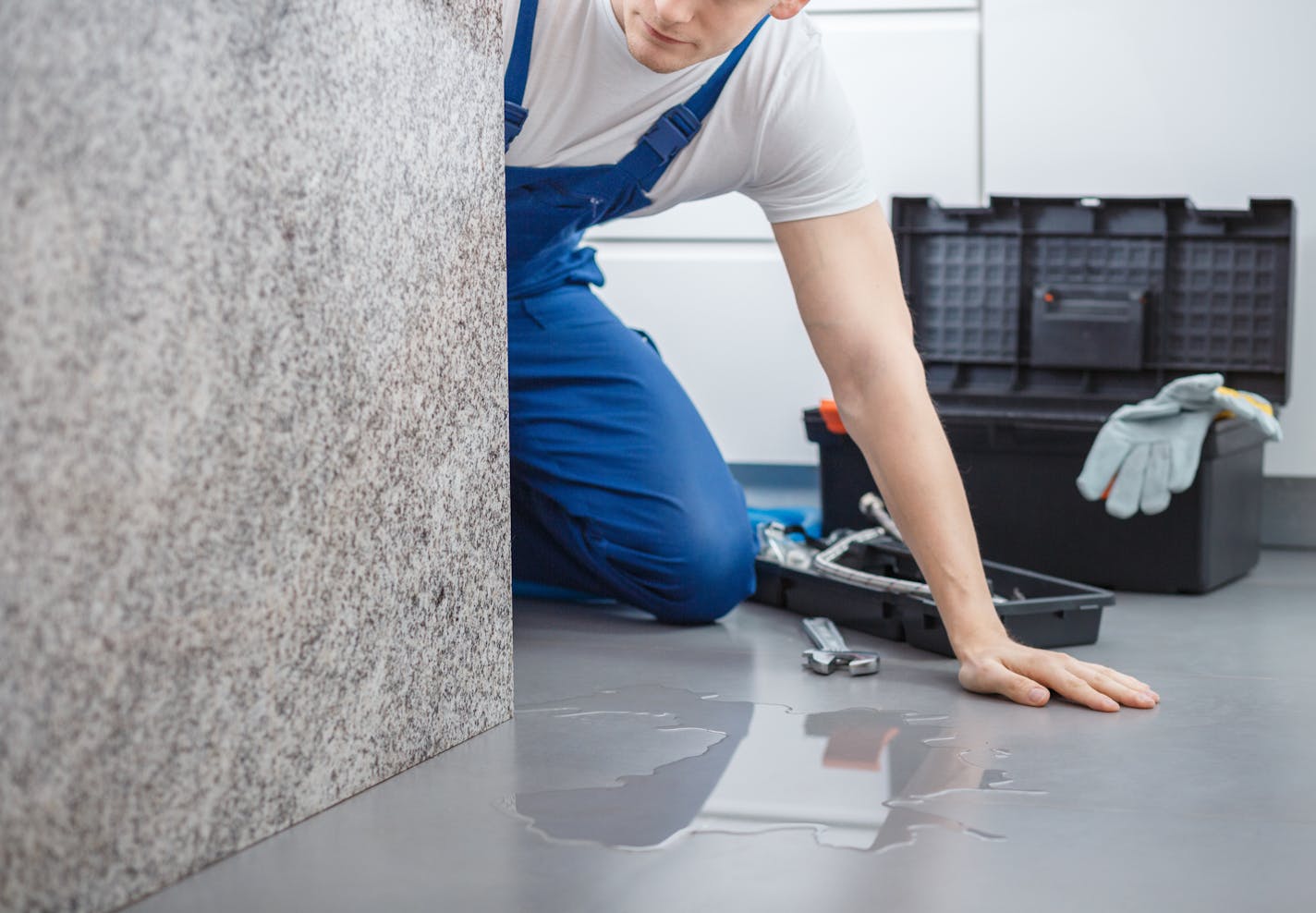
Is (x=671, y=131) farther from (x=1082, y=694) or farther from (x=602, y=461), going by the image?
(x=1082, y=694)

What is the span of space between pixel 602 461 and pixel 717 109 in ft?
1.41

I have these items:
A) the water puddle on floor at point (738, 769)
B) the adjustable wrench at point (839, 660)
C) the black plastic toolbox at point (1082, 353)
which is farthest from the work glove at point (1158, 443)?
the water puddle on floor at point (738, 769)

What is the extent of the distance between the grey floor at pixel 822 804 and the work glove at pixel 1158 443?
0.32 metres

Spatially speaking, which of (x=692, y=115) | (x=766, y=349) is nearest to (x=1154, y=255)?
(x=766, y=349)

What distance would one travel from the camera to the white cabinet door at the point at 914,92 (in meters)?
2.02

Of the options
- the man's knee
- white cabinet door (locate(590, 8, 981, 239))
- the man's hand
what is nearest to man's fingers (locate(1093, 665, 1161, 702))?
the man's hand

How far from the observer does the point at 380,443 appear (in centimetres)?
88

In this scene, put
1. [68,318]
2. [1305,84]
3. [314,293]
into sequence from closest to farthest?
[68,318] → [314,293] → [1305,84]

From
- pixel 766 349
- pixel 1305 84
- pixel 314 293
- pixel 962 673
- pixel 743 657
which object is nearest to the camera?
pixel 314 293

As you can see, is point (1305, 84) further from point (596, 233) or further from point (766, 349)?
point (596, 233)

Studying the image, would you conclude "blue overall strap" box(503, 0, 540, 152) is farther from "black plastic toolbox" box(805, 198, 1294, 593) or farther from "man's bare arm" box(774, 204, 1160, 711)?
"black plastic toolbox" box(805, 198, 1294, 593)

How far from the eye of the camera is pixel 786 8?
114 centimetres

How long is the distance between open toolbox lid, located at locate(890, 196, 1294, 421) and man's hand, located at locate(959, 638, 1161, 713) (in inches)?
25.6

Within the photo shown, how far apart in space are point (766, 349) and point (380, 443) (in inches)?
54.8
